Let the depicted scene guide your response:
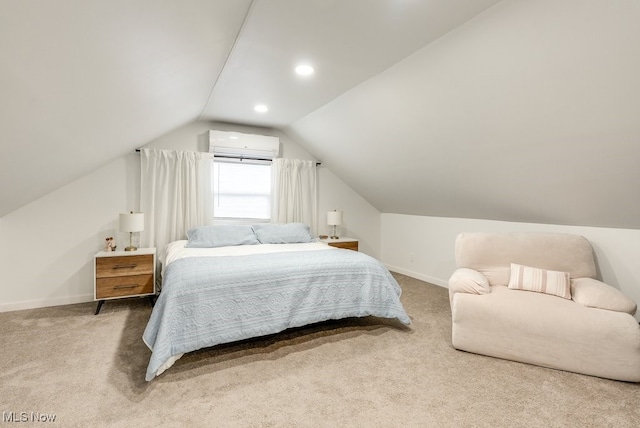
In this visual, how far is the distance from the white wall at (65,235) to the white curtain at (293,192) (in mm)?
1494

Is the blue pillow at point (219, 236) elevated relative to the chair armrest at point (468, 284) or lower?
elevated

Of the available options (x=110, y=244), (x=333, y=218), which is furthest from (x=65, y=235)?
(x=333, y=218)

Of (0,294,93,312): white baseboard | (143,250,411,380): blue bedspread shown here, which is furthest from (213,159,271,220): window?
(0,294,93,312): white baseboard

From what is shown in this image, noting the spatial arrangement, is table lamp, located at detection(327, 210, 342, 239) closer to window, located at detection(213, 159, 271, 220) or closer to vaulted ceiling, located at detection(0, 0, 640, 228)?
window, located at detection(213, 159, 271, 220)

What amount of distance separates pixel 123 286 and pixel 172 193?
50.7 inches

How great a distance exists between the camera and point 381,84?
268 centimetres

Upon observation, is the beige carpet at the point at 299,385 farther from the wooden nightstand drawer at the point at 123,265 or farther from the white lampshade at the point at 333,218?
the white lampshade at the point at 333,218

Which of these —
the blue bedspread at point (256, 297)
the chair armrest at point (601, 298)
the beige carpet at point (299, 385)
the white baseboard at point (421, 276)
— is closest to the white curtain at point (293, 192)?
the white baseboard at point (421, 276)

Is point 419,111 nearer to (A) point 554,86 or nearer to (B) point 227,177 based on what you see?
(A) point 554,86

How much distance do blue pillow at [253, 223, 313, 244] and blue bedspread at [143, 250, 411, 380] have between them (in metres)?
0.92

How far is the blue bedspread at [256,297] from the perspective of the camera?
2.09 metres

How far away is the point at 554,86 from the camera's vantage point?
191 cm

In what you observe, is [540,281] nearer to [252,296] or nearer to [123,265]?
[252,296]

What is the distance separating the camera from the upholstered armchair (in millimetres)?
2027
